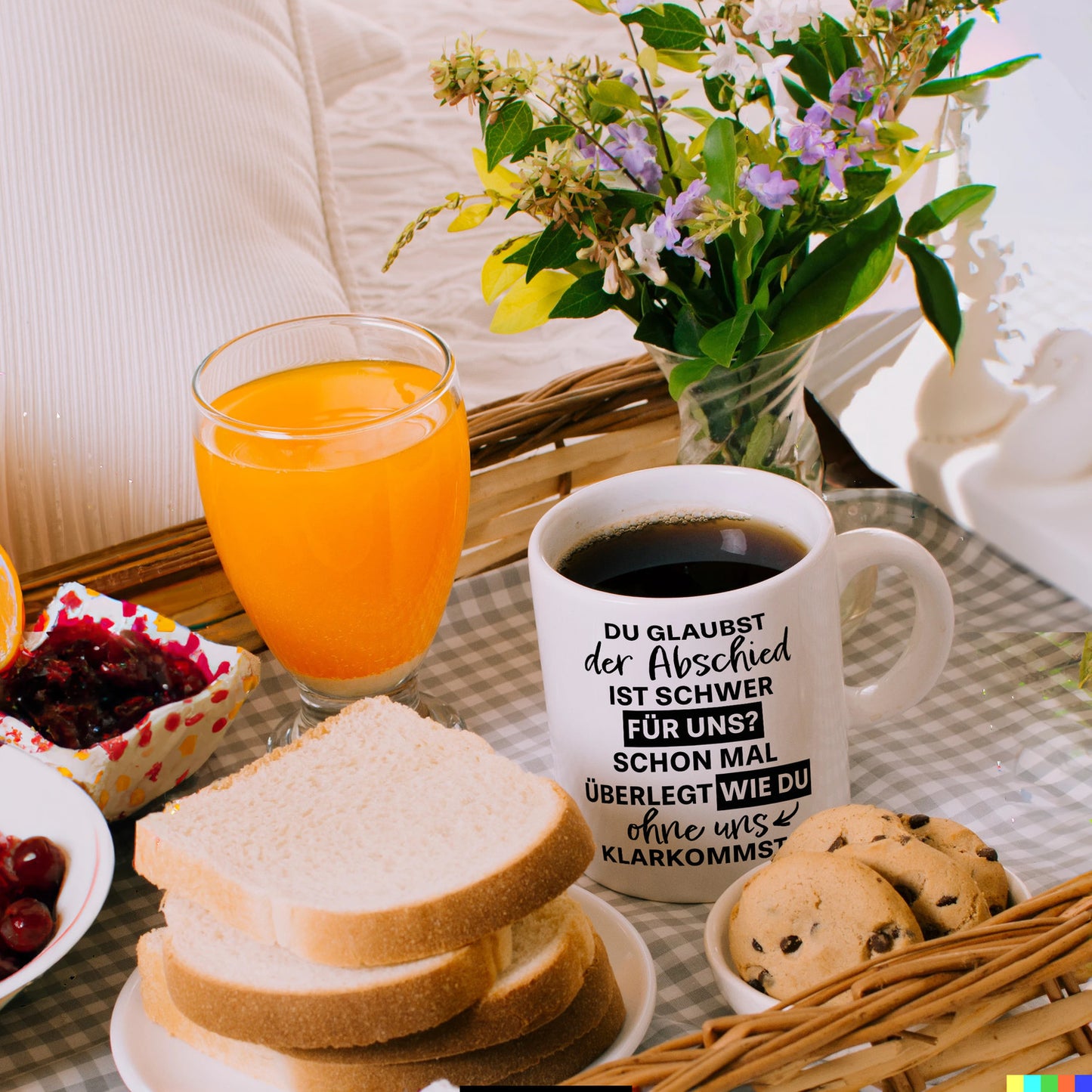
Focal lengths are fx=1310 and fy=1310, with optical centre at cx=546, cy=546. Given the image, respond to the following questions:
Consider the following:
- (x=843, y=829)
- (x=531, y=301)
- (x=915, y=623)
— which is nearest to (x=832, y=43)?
(x=531, y=301)

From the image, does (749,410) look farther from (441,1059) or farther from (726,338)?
(441,1059)

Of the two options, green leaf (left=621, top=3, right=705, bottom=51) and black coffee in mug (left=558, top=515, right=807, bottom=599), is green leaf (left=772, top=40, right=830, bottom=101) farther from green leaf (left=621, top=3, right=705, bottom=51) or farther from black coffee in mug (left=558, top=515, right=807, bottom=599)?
black coffee in mug (left=558, top=515, right=807, bottom=599)

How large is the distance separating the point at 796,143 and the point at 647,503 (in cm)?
21

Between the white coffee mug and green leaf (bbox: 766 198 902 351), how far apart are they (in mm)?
132

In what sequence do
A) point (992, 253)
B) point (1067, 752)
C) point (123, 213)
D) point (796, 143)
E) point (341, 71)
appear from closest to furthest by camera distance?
point (796, 143) → point (1067, 752) → point (992, 253) → point (123, 213) → point (341, 71)

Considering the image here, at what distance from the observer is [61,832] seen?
0.68 meters

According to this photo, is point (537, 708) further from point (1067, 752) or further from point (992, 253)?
point (992, 253)

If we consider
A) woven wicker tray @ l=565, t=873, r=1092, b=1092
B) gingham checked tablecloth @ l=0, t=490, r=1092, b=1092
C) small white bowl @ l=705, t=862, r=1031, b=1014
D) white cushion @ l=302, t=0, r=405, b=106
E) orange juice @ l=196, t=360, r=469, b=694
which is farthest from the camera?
white cushion @ l=302, t=0, r=405, b=106

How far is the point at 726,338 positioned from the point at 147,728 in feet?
1.29

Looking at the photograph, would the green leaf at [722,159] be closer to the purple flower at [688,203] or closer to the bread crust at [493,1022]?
the purple flower at [688,203]

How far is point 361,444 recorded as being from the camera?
30.0 inches

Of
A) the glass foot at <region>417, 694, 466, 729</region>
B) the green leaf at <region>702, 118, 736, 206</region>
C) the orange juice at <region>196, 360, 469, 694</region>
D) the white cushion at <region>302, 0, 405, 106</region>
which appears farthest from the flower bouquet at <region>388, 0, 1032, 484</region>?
the white cushion at <region>302, 0, 405, 106</region>

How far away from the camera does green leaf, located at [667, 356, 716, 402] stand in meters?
0.77

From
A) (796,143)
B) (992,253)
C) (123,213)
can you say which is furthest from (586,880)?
(123,213)
